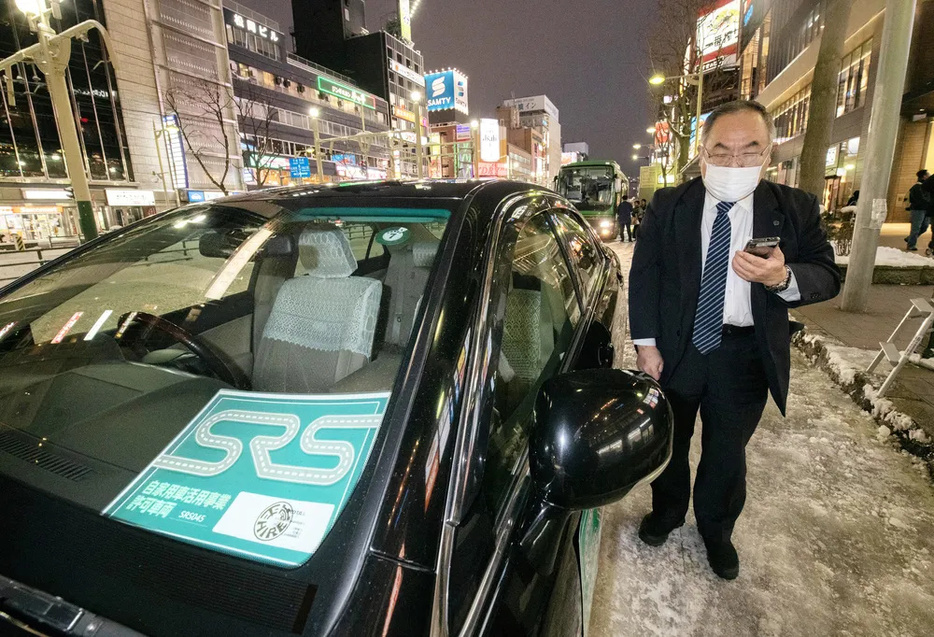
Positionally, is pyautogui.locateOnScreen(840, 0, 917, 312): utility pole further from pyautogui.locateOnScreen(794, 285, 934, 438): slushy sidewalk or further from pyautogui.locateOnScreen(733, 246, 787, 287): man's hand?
pyautogui.locateOnScreen(733, 246, 787, 287): man's hand

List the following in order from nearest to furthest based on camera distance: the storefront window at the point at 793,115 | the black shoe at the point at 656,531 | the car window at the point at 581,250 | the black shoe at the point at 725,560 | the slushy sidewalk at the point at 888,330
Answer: the black shoe at the point at 725,560, the black shoe at the point at 656,531, the car window at the point at 581,250, the slushy sidewalk at the point at 888,330, the storefront window at the point at 793,115

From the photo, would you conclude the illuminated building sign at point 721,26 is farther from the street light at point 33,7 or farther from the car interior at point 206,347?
the car interior at point 206,347

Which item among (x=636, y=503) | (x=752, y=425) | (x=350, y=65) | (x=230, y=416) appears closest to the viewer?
(x=230, y=416)

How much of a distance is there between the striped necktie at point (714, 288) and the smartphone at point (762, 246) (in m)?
0.25

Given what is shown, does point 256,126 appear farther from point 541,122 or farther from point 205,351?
point 541,122

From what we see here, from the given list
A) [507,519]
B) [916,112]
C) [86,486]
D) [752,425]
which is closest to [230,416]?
[86,486]

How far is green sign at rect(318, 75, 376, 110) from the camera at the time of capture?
172ft

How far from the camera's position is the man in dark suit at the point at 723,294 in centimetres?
167

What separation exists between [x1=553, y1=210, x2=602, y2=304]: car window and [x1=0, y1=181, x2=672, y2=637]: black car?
0.65 m

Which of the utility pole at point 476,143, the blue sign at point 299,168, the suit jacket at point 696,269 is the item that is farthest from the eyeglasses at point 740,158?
the blue sign at point 299,168

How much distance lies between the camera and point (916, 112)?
15469 millimetres

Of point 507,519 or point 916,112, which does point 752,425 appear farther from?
point 916,112

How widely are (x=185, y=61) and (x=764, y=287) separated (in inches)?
1650

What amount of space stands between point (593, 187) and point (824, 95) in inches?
560
